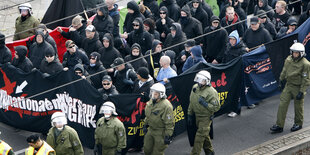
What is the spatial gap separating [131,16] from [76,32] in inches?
67.0

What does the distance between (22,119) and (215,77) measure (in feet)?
14.3

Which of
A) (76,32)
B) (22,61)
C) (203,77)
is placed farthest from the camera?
(76,32)

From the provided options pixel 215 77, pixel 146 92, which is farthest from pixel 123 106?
pixel 215 77

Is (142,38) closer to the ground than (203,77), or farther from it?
farther from it

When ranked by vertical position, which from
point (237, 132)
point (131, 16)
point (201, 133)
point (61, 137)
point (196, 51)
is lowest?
point (237, 132)

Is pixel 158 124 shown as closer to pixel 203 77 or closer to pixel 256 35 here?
pixel 203 77

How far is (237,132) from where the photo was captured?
13.1 m

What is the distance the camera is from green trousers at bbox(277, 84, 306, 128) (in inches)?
498

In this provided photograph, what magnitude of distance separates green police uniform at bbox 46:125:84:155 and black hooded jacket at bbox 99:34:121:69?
142 inches

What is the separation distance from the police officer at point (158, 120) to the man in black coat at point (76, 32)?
457cm

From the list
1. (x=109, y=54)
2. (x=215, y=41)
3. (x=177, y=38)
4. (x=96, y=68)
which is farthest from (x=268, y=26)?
(x=96, y=68)

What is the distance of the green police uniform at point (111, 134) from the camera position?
11.0m

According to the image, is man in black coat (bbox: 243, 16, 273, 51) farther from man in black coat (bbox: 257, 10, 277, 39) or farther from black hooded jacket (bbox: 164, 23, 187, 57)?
black hooded jacket (bbox: 164, 23, 187, 57)

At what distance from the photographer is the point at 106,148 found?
1120cm
